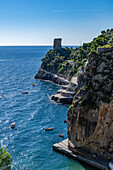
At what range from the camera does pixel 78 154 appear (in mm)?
43125

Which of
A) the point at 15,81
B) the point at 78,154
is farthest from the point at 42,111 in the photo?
the point at 15,81

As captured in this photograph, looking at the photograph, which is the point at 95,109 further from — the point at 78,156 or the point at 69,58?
the point at 69,58

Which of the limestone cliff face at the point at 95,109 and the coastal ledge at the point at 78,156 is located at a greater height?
the limestone cliff face at the point at 95,109

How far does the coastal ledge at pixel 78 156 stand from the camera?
39.0m

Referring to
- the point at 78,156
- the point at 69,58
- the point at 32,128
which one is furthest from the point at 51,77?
the point at 78,156

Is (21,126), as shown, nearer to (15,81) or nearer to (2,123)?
(2,123)

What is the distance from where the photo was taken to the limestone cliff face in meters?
38.4

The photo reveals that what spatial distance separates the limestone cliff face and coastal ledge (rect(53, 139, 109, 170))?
1.68 metres

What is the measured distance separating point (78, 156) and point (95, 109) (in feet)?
36.0

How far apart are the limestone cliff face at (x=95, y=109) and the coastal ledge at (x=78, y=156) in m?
1.68

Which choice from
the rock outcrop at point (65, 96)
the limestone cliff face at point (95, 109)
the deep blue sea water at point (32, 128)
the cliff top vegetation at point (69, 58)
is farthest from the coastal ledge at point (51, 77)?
the limestone cliff face at point (95, 109)

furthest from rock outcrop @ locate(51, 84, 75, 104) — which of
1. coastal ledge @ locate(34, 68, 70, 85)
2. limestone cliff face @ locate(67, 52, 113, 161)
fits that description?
limestone cliff face @ locate(67, 52, 113, 161)

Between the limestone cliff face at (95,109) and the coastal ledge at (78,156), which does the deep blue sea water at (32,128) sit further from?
the limestone cliff face at (95,109)

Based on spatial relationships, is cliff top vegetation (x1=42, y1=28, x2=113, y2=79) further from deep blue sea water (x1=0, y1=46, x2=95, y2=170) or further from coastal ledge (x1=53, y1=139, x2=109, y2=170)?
coastal ledge (x1=53, y1=139, x2=109, y2=170)
